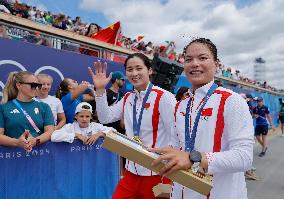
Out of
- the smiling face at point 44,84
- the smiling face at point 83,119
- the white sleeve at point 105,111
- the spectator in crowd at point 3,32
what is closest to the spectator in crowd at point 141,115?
the white sleeve at point 105,111

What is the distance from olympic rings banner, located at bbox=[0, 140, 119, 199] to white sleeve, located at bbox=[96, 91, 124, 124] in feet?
3.88

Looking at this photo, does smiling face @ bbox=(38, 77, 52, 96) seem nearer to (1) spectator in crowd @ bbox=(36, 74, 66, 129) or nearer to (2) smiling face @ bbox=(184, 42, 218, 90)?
(1) spectator in crowd @ bbox=(36, 74, 66, 129)

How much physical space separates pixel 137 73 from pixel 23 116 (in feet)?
5.17

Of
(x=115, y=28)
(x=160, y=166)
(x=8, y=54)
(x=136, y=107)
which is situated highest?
(x=115, y=28)

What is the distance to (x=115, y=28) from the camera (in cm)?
915

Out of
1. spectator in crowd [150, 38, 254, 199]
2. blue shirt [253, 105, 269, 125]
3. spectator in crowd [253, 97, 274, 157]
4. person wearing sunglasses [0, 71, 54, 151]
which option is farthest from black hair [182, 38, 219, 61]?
blue shirt [253, 105, 269, 125]

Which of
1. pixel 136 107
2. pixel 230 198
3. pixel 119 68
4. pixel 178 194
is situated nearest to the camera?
pixel 230 198

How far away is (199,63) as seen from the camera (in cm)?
209

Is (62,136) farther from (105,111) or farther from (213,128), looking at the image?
(213,128)

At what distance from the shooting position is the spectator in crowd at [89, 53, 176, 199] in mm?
3293

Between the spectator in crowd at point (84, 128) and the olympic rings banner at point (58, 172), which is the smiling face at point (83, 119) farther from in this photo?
the olympic rings banner at point (58, 172)

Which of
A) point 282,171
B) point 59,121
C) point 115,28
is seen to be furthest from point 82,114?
point 282,171

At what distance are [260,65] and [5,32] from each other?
172 metres

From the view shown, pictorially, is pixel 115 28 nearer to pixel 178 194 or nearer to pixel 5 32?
pixel 5 32
